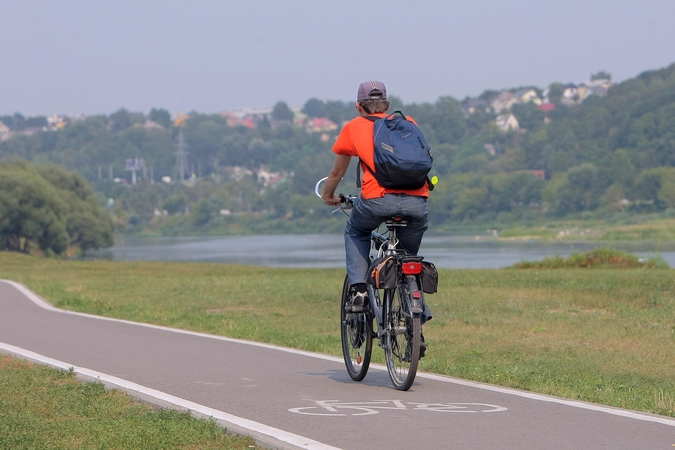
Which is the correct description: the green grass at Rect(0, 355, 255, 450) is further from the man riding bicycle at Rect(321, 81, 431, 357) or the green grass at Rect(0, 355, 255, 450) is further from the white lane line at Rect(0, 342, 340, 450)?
the man riding bicycle at Rect(321, 81, 431, 357)

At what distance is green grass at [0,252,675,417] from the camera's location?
7.54 metres

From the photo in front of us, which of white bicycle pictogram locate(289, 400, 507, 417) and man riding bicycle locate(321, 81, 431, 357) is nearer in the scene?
white bicycle pictogram locate(289, 400, 507, 417)

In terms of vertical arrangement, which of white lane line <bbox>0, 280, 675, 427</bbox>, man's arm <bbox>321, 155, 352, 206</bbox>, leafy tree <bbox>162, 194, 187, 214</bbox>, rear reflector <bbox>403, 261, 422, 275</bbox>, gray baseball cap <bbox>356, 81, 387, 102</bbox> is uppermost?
gray baseball cap <bbox>356, 81, 387, 102</bbox>

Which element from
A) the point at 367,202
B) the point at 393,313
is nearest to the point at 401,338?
the point at 393,313

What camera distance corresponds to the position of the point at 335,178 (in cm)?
706

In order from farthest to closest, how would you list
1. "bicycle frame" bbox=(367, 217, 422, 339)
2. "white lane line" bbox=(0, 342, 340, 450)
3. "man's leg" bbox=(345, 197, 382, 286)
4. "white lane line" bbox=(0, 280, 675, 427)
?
"man's leg" bbox=(345, 197, 382, 286) < "bicycle frame" bbox=(367, 217, 422, 339) < "white lane line" bbox=(0, 280, 675, 427) < "white lane line" bbox=(0, 342, 340, 450)

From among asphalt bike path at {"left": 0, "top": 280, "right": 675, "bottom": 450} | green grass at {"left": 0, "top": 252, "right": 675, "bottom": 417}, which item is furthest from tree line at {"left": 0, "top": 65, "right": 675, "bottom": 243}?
asphalt bike path at {"left": 0, "top": 280, "right": 675, "bottom": 450}

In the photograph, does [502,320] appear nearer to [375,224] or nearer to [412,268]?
[375,224]

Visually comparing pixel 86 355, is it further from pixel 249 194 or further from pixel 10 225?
pixel 249 194

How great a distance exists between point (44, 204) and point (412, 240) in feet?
203

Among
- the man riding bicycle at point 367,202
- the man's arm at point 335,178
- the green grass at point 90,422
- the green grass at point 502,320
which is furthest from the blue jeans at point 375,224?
the green grass at point 90,422

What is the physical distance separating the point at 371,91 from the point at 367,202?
769mm

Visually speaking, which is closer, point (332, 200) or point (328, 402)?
point (328, 402)

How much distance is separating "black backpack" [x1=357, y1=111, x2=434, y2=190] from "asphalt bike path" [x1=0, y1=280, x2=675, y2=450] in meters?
1.34
